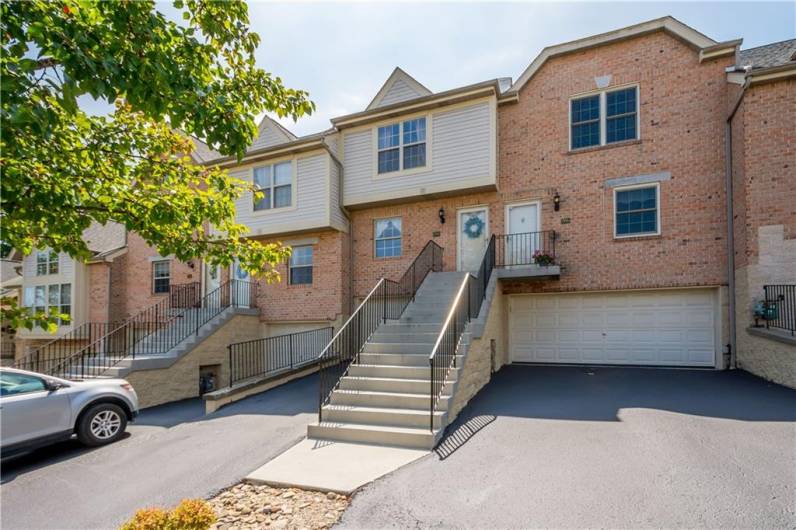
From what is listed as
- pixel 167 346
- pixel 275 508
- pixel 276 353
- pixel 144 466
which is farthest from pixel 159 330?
pixel 275 508

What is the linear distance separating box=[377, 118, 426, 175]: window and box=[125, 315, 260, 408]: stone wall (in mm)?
6782

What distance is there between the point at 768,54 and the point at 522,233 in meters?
8.02

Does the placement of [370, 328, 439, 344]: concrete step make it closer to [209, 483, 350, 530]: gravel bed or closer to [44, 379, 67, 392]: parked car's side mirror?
[209, 483, 350, 530]: gravel bed

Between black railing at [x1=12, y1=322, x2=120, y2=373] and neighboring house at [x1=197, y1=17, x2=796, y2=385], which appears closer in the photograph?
neighboring house at [x1=197, y1=17, x2=796, y2=385]

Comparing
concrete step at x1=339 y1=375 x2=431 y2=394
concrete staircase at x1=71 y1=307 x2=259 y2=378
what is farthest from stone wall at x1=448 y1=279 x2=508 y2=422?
concrete staircase at x1=71 y1=307 x2=259 y2=378

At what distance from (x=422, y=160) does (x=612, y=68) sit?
5.53 metres

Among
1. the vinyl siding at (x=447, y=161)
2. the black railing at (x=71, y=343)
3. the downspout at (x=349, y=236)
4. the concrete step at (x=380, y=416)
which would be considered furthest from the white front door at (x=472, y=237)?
the black railing at (x=71, y=343)

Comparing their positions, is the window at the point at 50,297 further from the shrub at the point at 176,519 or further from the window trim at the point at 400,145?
the shrub at the point at 176,519

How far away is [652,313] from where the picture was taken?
34.2 feet

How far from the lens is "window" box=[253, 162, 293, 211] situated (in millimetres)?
13484

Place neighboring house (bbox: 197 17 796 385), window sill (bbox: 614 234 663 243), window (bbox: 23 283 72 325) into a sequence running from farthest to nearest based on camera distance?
1. window (bbox: 23 283 72 325)
2. window sill (bbox: 614 234 663 243)
3. neighboring house (bbox: 197 17 796 385)

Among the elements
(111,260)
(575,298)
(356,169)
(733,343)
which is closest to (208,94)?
(356,169)

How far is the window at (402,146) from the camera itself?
1228 centimetres

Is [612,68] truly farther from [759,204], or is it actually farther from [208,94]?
[208,94]
